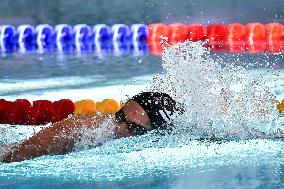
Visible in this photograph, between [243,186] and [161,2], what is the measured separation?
9.31m

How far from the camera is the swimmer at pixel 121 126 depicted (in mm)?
3225

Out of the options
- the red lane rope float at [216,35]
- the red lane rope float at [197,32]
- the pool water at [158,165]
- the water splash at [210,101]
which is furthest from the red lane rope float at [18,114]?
the red lane rope float at [197,32]

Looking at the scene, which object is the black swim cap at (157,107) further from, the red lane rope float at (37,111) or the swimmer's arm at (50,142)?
the red lane rope float at (37,111)

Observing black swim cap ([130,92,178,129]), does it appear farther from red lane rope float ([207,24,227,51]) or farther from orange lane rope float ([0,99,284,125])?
red lane rope float ([207,24,227,51])

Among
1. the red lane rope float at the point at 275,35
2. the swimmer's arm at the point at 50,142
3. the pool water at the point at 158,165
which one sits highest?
the red lane rope float at the point at 275,35

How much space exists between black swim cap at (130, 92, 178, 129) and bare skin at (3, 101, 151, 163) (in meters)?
0.03

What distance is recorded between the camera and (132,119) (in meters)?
3.31

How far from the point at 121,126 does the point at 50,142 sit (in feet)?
1.17

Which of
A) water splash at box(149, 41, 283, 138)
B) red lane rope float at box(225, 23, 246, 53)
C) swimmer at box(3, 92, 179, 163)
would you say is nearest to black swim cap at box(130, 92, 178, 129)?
swimmer at box(3, 92, 179, 163)

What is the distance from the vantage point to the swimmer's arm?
3.19 meters

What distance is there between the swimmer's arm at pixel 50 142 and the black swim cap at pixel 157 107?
1.00ft

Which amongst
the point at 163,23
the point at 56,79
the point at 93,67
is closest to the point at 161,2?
the point at 163,23

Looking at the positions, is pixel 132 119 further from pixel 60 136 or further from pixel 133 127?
pixel 60 136

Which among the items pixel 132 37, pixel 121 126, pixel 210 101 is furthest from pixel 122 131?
pixel 132 37
